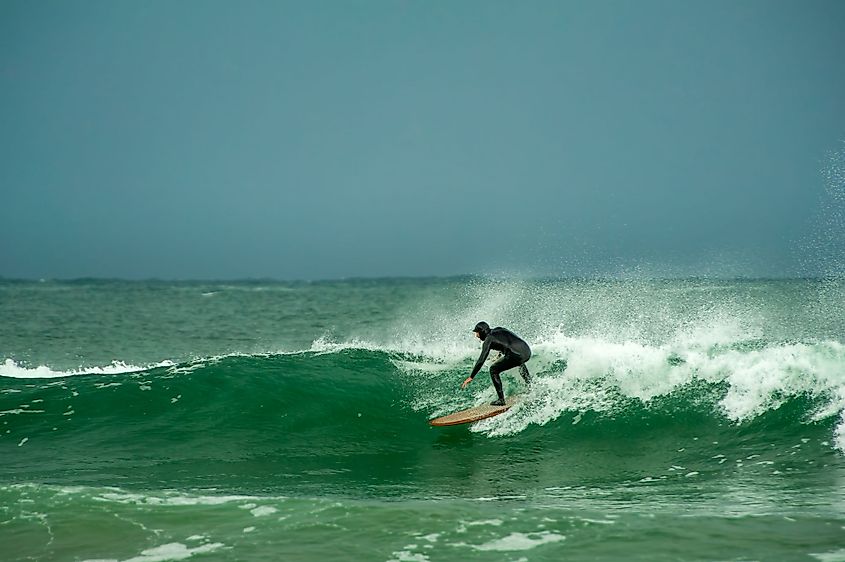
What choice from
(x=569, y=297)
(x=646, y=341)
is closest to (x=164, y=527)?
(x=646, y=341)

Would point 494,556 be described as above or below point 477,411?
below

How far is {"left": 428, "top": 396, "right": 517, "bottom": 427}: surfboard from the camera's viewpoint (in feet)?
40.5

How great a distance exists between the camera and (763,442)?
37.4ft

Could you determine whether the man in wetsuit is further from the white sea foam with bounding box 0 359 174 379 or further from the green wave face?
the white sea foam with bounding box 0 359 174 379

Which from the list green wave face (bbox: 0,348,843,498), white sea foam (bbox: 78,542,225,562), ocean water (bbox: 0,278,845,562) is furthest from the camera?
green wave face (bbox: 0,348,843,498)

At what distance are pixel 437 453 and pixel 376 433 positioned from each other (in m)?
1.64

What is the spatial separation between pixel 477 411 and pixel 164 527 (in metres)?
5.69

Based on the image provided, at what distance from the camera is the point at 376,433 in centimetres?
1309

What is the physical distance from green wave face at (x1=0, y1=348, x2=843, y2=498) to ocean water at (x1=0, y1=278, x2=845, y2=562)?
0.17 feet

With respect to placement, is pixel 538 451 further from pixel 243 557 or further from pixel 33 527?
pixel 33 527

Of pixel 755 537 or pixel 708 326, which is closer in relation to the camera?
pixel 755 537

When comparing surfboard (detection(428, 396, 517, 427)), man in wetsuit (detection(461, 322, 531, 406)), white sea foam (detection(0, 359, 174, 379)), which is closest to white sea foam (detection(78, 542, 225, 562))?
surfboard (detection(428, 396, 517, 427))

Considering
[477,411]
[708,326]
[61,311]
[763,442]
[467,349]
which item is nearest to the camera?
[763,442]

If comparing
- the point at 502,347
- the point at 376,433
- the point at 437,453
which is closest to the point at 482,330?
the point at 502,347
